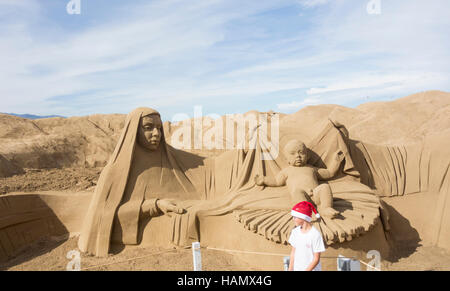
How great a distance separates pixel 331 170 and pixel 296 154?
635 mm

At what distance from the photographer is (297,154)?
5125 millimetres

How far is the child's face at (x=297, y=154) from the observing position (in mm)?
5125

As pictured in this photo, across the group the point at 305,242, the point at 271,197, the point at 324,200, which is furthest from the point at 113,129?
the point at 305,242

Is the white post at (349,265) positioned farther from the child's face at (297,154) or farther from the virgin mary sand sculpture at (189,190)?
the child's face at (297,154)

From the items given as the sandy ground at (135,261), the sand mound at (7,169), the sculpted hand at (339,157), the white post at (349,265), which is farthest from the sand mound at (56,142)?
A: the white post at (349,265)

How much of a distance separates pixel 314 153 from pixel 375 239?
1.51 meters

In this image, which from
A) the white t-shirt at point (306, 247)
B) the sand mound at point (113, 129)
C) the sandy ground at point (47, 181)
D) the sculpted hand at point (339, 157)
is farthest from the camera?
the sand mound at point (113, 129)

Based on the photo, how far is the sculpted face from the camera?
5.60 meters

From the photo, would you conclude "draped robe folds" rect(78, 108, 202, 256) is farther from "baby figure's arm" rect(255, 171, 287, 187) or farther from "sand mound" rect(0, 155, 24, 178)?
"sand mound" rect(0, 155, 24, 178)

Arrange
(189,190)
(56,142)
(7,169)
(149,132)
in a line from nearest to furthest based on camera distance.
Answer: (149,132), (189,190), (7,169), (56,142)

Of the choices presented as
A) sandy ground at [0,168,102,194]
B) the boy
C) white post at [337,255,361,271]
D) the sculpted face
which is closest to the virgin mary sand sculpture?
the sculpted face

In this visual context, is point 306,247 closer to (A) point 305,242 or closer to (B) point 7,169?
(A) point 305,242

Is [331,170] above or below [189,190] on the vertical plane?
above
